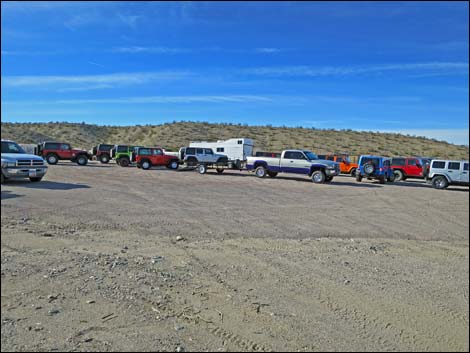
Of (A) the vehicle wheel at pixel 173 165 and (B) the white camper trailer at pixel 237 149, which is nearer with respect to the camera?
(A) the vehicle wheel at pixel 173 165

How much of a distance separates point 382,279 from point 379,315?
1.02 metres

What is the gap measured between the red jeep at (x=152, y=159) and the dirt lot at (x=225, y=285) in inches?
736

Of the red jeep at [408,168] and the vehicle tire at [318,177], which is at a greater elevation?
the red jeep at [408,168]

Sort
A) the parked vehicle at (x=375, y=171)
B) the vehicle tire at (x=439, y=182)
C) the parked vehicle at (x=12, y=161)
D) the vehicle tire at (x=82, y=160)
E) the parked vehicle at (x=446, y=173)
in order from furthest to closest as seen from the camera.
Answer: the vehicle tire at (x=82, y=160)
the parked vehicle at (x=375, y=171)
the vehicle tire at (x=439, y=182)
the parked vehicle at (x=446, y=173)
the parked vehicle at (x=12, y=161)

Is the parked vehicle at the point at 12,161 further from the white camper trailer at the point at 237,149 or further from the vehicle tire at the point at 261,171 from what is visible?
the white camper trailer at the point at 237,149

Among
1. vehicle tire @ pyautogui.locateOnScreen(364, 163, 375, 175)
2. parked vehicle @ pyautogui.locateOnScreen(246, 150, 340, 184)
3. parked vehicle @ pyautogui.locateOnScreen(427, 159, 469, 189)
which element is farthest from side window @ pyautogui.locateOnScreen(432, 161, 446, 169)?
parked vehicle @ pyautogui.locateOnScreen(246, 150, 340, 184)

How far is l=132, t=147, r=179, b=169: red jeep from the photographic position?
81.2ft

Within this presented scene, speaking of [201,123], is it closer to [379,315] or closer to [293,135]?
[293,135]

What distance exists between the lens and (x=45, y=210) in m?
5.50

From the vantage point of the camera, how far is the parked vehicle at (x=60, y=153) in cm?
2440

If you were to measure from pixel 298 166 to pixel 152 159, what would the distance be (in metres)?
10.3

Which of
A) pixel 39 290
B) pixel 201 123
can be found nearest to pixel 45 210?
pixel 39 290

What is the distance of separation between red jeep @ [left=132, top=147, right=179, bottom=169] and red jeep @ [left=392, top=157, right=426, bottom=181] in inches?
551

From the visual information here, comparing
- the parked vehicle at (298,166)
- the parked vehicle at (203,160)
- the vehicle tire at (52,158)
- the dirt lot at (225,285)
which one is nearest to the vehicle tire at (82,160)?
the vehicle tire at (52,158)
